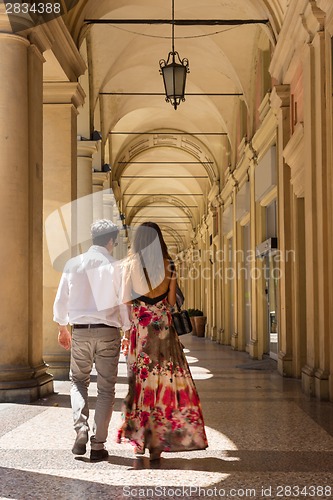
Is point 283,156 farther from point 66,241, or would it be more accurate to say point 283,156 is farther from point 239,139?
point 239,139

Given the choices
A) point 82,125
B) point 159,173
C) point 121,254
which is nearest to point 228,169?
point 82,125

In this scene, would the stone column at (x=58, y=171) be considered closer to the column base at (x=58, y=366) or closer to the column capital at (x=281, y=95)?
the column base at (x=58, y=366)

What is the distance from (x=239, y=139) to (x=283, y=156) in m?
7.47

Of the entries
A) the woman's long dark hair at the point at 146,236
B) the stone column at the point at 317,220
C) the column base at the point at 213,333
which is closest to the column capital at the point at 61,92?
the stone column at the point at 317,220

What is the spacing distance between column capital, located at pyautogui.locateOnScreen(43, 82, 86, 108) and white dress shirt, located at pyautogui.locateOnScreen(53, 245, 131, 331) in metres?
6.09

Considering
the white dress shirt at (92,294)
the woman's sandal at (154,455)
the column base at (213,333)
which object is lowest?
the column base at (213,333)

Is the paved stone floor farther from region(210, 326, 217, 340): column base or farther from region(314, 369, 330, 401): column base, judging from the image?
region(210, 326, 217, 340): column base

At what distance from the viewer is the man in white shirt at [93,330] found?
4945mm

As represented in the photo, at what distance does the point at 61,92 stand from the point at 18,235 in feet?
11.3

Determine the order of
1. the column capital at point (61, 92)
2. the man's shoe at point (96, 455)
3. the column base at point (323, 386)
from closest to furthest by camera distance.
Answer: the man's shoe at point (96, 455) → the column base at point (323, 386) → the column capital at point (61, 92)

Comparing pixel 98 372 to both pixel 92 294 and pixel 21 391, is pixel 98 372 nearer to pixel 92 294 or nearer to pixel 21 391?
pixel 92 294

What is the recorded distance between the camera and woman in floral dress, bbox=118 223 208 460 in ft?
16.3

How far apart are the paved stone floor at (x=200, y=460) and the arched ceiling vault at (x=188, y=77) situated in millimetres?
6480

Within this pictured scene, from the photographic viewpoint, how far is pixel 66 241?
10.7 metres
